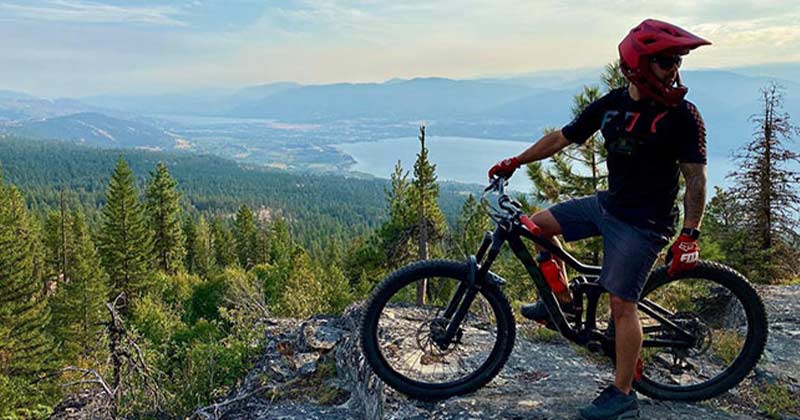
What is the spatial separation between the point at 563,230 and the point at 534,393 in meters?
1.48

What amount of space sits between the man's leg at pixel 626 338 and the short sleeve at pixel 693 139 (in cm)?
105

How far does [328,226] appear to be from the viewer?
116 m

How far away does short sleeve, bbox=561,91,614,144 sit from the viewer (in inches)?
141

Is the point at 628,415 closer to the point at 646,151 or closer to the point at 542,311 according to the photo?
the point at 542,311

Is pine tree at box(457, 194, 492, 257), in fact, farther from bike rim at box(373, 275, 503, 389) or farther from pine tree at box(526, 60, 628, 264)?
pine tree at box(526, 60, 628, 264)

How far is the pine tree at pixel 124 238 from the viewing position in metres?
30.5

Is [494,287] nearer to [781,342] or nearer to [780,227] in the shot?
[781,342]

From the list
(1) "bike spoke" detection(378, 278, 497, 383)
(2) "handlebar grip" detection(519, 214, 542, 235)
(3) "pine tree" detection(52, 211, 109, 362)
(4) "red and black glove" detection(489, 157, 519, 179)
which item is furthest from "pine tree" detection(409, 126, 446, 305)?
(3) "pine tree" detection(52, 211, 109, 362)

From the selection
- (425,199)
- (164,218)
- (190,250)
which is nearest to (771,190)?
(425,199)

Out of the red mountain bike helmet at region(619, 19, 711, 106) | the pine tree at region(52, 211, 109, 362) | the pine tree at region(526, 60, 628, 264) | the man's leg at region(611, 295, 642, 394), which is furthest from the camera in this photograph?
the pine tree at region(52, 211, 109, 362)

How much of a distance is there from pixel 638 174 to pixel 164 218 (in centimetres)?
3668

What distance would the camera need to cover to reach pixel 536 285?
4.01 metres

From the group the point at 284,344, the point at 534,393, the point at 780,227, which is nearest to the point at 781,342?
the point at 534,393

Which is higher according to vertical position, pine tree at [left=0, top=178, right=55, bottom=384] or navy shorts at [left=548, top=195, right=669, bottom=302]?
navy shorts at [left=548, top=195, right=669, bottom=302]
